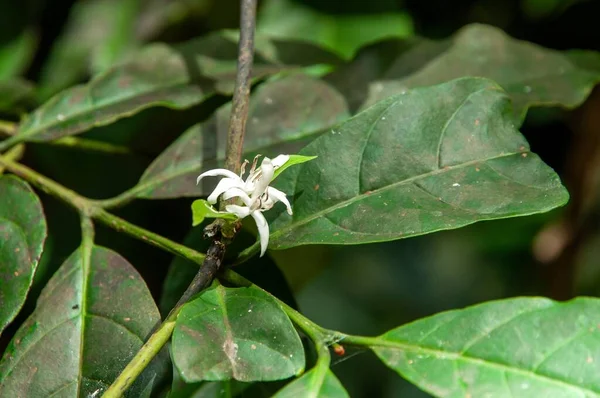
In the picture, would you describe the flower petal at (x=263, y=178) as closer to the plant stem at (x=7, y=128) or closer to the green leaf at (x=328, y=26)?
the plant stem at (x=7, y=128)

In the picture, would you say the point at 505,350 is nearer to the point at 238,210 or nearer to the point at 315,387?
the point at 315,387

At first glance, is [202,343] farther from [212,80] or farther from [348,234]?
[212,80]

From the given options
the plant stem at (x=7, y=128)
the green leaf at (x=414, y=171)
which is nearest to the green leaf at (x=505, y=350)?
the green leaf at (x=414, y=171)

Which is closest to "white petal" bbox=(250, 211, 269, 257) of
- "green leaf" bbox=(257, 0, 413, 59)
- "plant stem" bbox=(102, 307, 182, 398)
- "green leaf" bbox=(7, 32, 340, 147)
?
"plant stem" bbox=(102, 307, 182, 398)

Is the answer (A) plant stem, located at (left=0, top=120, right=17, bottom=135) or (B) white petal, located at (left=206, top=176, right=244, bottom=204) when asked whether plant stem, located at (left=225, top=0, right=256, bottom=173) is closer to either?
(B) white petal, located at (left=206, top=176, right=244, bottom=204)

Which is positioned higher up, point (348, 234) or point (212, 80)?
point (212, 80)

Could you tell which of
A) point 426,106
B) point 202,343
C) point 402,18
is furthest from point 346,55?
point 202,343
